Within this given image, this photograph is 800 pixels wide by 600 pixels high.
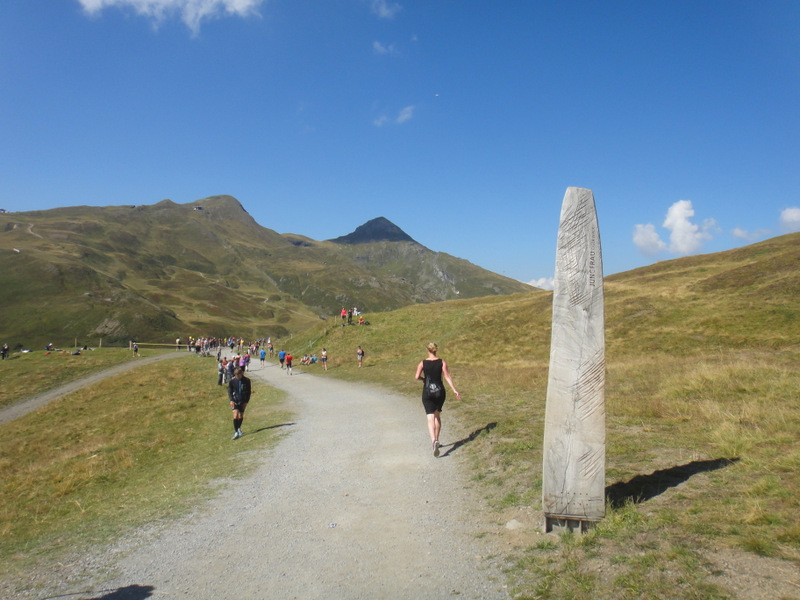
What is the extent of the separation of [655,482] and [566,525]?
186cm

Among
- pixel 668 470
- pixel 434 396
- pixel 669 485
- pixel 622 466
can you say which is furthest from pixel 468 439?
pixel 669 485

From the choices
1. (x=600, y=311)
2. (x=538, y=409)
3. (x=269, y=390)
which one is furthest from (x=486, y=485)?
(x=269, y=390)

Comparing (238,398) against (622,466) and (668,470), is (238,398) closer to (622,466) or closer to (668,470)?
(622,466)

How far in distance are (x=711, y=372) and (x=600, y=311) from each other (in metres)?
10.5

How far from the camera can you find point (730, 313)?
30.9 metres

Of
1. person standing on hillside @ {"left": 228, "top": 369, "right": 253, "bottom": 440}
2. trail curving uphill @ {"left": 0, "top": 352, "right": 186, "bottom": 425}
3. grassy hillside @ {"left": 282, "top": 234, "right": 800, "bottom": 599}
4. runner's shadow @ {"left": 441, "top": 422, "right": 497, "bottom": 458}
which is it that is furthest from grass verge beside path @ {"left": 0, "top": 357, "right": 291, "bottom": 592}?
grassy hillside @ {"left": 282, "top": 234, "right": 800, "bottom": 599}

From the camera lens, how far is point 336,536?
6.26 meters

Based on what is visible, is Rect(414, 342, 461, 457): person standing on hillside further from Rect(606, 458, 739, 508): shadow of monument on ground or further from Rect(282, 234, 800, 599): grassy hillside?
Rect(606, 458, 739, 508): shadow of monument on ground

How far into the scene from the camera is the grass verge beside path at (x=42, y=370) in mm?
37588

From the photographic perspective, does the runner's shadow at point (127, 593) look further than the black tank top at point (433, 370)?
No

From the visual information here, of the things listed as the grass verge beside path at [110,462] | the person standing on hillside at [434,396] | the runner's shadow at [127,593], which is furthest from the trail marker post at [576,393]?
the grass verge beside path at [110,462]

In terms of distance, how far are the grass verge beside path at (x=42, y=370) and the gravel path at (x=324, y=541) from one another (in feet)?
116

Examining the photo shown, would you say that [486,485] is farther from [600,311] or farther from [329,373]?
[329,373]

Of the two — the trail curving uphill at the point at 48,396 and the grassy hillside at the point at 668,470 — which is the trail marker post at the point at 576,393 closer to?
the grassy hillside at the point at 668,470
